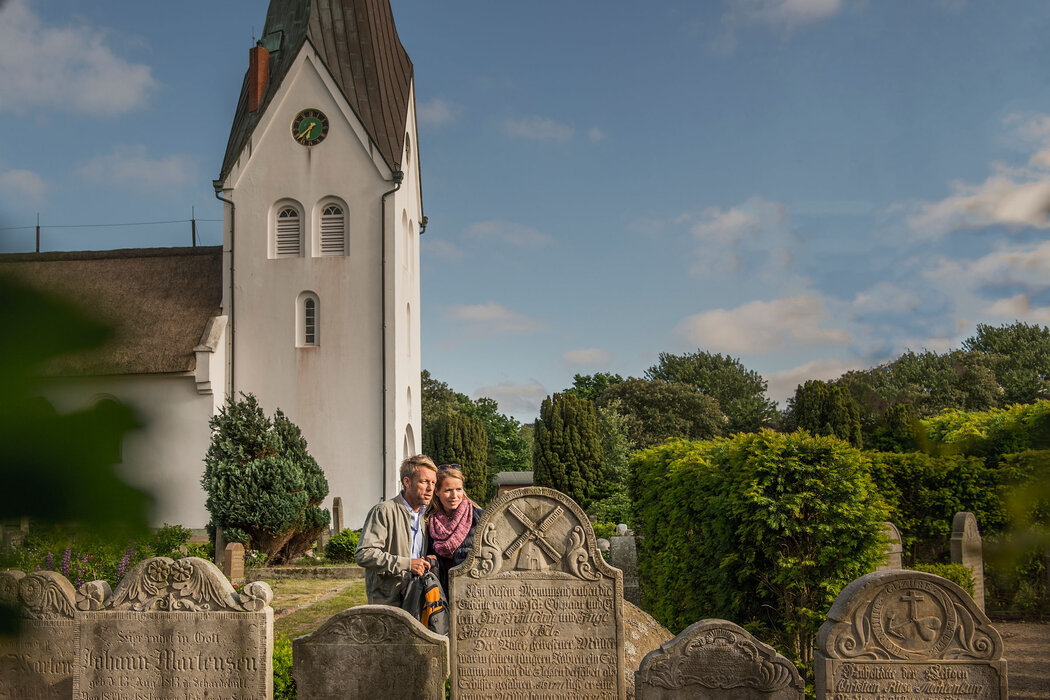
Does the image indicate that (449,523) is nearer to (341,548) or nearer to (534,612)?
(534,612)

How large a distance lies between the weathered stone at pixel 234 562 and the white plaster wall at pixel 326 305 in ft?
24.1

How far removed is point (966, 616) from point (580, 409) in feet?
80.7

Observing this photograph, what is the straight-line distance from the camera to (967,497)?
498 inches

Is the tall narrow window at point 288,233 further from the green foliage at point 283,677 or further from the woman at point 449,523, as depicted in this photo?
the woman at point 449,523

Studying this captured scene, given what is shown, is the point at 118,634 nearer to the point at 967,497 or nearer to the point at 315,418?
the point at 967,497

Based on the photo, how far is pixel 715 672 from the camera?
5727 mm

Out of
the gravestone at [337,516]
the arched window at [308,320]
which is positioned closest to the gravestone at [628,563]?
the gravestone at [337,516]

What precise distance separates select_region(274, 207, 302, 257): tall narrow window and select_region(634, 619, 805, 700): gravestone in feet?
66.0

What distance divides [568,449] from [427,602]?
23078mm

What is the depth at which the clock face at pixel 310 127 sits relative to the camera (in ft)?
79.1

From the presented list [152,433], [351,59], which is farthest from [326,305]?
[152,433]

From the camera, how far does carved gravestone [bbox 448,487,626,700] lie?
618cm

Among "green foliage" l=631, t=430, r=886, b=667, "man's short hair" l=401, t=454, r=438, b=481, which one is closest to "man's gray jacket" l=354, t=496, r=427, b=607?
"man's short hair" l=401, t=454, r=438, b=481

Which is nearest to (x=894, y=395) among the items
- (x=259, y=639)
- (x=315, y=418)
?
(x=315, y=418)
